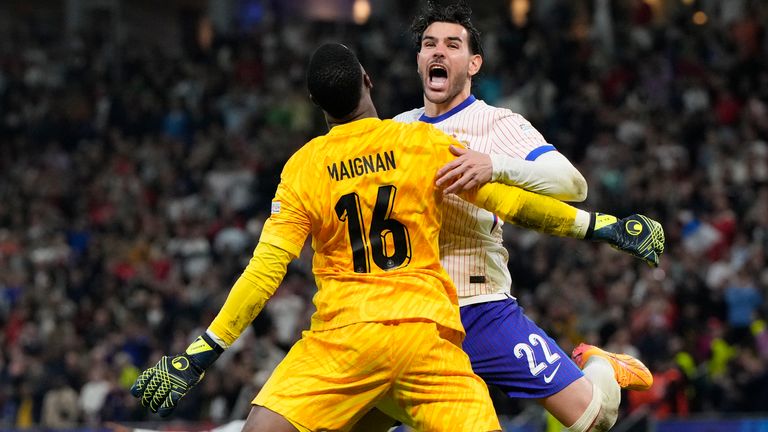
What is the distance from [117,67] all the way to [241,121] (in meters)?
4.40

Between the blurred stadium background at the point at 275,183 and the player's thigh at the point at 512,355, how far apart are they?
5.14 m

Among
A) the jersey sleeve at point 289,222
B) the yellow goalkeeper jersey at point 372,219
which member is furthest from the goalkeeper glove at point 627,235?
the jersey sleeve at point 289,222

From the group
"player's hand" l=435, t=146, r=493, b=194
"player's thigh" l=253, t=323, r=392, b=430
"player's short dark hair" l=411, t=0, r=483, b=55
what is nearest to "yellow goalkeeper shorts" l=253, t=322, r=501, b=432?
"player's thigh" l=253, t=323, r=392, b=430

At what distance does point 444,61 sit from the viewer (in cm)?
632

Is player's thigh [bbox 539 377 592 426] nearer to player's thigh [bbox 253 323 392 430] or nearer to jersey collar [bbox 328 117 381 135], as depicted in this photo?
player's thigh [bbox 253 323 392 430]

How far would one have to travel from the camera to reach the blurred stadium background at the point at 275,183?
14078 millimetres

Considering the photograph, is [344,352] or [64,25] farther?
[64,25]

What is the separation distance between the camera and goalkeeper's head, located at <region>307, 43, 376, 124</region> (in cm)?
554

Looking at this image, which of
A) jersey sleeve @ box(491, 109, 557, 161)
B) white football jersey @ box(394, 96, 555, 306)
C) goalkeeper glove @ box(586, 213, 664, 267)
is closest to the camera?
goalkeeper glove @ box(586, 213, 664, 267)

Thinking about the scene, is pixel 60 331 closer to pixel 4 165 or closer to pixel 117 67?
pixel 4 165

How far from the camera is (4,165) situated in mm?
21875

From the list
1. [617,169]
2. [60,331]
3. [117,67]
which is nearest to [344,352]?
[617,169]

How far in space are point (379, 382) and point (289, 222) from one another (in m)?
0.75

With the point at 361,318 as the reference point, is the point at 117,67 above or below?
above
